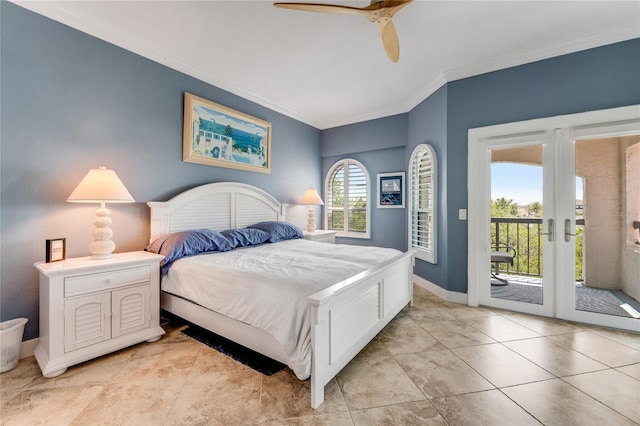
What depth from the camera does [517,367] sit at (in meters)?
1.90

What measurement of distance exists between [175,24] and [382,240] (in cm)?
410

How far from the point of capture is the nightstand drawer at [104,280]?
6.20ft

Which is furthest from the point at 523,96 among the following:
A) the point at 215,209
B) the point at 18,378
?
the point at 18,378

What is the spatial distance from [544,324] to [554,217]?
1.11 meters

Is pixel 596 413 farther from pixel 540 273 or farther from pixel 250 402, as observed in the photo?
pixel 250 402

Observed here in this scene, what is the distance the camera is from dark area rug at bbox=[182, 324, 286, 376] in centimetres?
193

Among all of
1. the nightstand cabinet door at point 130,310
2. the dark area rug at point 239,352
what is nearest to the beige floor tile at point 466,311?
the dark area rug at point 239,352

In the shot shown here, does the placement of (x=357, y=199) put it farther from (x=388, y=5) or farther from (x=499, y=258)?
(x=388, y=5)

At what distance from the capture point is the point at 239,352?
214 cm

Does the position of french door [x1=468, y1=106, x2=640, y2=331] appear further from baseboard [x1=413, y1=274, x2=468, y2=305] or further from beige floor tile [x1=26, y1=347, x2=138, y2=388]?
beige floor tile [x1=26, y1=347, x2=138, y2=388]

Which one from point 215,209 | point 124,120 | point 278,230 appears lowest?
point 278,230

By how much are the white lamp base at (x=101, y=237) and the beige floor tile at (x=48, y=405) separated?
0.93 m

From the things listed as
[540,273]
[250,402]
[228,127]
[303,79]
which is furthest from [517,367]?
[228,127]

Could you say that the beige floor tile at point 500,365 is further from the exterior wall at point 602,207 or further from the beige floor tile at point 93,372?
the beige floor tile at point 93,372
